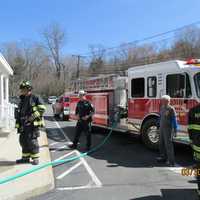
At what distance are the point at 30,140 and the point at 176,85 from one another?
4.32 meters

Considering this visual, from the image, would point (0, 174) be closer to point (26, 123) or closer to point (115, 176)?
Answer: point (26, 123)

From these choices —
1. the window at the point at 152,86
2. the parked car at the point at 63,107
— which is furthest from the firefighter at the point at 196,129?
the parked car at the point at 63,107

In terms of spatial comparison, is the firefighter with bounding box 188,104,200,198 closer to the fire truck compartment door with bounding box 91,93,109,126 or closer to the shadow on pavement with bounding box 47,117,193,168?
the shadow on pavement with bounding box 47,117,193,168

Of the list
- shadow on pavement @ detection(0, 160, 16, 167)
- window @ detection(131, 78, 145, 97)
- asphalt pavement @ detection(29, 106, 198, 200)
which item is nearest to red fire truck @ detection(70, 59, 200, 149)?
window @ detection(131, 78, 145, 97)

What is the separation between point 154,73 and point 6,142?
17.4ft

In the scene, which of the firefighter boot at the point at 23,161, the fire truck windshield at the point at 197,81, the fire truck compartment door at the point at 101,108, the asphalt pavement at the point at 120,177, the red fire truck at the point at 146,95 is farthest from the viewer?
the fire truck compartment door at the point at 101,108

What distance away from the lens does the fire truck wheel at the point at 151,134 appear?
8956 millimetres

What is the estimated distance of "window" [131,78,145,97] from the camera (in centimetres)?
973

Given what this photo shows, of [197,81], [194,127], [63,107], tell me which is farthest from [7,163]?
[63,107]

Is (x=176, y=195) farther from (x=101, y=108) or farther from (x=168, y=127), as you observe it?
(x=101, y=108)

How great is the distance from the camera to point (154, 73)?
9.30 m

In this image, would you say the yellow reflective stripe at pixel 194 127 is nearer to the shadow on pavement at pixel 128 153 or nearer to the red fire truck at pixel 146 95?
the shadow on pavement at pixel 128 153

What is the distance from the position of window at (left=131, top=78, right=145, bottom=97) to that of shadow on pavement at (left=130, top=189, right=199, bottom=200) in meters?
4.61

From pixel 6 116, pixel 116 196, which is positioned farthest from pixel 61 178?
pixel 6 116
